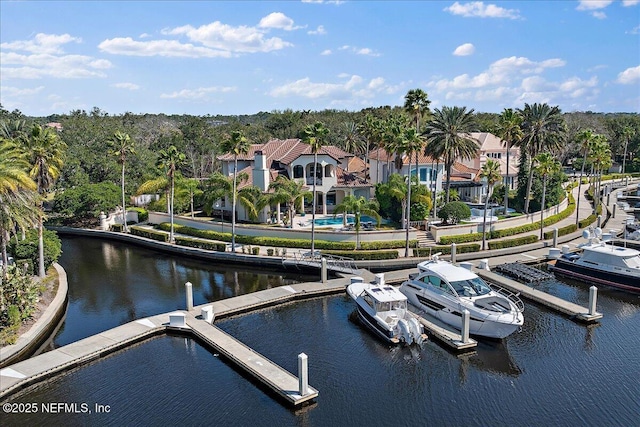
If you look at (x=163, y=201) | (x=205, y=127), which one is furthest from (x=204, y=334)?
(x=205, y=127)

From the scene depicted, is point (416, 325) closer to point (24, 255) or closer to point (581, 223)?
point (24, 255)

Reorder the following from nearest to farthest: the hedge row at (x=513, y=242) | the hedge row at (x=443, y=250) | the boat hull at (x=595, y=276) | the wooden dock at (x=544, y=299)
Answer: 1. the wooden dock at (x=544, y=299)
2. the boat hull at (x=595, y=276)
3. the hedge row at (x=443, y=250)
4. the hedge row at (x=513, y=242)

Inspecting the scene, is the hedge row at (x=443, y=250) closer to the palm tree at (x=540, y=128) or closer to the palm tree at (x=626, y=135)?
the palm tree at (x=540, y=128)

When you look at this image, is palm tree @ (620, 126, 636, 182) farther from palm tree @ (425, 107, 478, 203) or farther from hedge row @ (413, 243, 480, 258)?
hedge row @ (413, 243, 480, 258)

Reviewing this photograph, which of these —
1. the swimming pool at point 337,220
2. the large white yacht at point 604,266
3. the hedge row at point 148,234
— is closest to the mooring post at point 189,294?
the hedge row at point 148,234

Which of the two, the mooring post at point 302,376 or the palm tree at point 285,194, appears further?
the palm tree at point 285,194

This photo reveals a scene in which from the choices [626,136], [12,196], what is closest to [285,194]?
[12,196]
